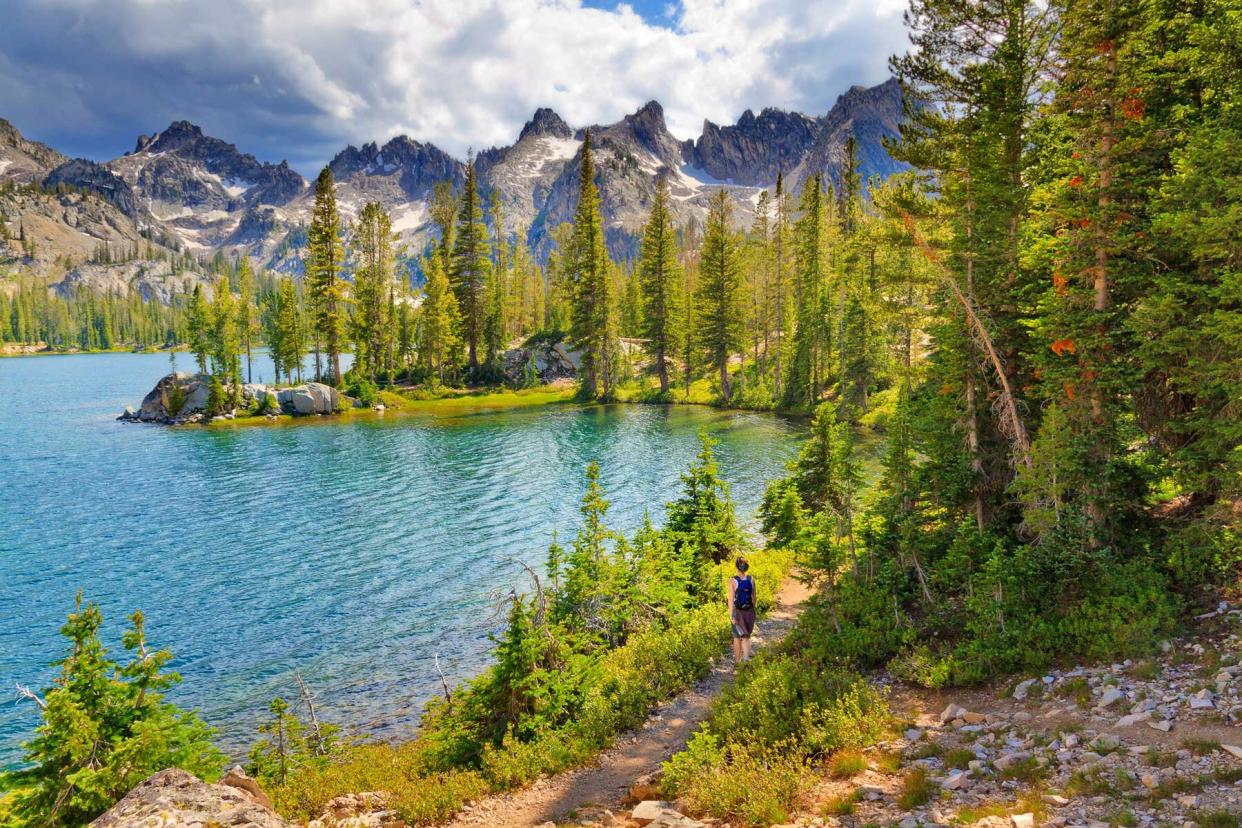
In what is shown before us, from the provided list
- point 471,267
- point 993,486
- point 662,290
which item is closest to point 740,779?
point 993,486

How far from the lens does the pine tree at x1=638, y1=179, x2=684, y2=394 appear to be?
71.2 m

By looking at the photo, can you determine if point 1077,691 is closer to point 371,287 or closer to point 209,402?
point 209,402

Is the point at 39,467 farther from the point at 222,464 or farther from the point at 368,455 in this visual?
the point at 368,455

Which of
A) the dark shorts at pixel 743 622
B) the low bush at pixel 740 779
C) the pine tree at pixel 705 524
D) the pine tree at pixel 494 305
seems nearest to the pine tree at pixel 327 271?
the pine tree at pixel 494 305

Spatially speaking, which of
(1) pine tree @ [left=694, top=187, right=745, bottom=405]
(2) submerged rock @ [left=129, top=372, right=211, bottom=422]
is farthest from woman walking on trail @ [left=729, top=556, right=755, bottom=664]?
(2) submerged rock @ [left=129, top=372, right=211, bottom=422]

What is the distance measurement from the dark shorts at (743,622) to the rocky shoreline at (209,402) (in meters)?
56.6

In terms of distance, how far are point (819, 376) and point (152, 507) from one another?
171 feet

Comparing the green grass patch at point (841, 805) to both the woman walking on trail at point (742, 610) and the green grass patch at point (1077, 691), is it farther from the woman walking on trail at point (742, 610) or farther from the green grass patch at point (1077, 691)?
the woman walking on trail at point (742, 610)

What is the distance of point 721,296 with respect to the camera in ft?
218

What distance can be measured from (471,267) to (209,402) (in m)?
31.5

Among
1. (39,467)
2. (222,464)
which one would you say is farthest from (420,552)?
(39,467)

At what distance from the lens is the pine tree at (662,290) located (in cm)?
7119

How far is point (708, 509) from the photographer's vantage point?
69.6 ft

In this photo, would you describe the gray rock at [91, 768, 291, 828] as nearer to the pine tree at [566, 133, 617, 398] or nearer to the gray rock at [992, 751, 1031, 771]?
the gray rock at [992, 751, 1031, 771]
